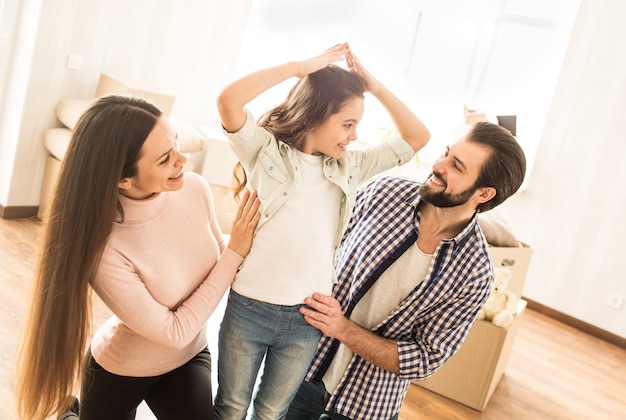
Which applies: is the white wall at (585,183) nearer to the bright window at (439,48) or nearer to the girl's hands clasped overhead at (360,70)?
the bright window at (439,48)

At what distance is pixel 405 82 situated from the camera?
18.7 ft

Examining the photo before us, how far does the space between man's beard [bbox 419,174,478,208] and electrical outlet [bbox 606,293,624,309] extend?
349 centimetres

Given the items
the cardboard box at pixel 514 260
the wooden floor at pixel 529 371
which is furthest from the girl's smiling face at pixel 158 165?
the cardboard box at pixel 514 260

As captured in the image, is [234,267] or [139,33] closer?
[234,267]

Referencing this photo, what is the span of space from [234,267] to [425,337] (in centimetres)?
62

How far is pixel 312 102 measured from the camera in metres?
1.48

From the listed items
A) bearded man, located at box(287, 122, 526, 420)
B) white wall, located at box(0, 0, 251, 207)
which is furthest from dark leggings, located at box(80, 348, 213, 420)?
white wall, located at box(0, 0, 251, 207)

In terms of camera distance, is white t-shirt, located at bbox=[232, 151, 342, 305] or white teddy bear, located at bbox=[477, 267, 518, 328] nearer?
white t-shirt, located at bbox=[232, 151, 342, 305]

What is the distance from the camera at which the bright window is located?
504 cm

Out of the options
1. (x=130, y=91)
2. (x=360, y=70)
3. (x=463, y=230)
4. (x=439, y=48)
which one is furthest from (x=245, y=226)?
(x=439, y=48)

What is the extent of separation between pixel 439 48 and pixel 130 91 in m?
3.02

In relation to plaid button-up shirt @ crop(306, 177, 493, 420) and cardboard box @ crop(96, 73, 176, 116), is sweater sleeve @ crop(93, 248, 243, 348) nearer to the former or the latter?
plaid button-up shirt @ crop(306, 177, 493, 420)

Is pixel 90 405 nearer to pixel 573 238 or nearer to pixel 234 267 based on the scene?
pixel 234 267

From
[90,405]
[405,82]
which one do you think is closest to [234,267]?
[90,405]
